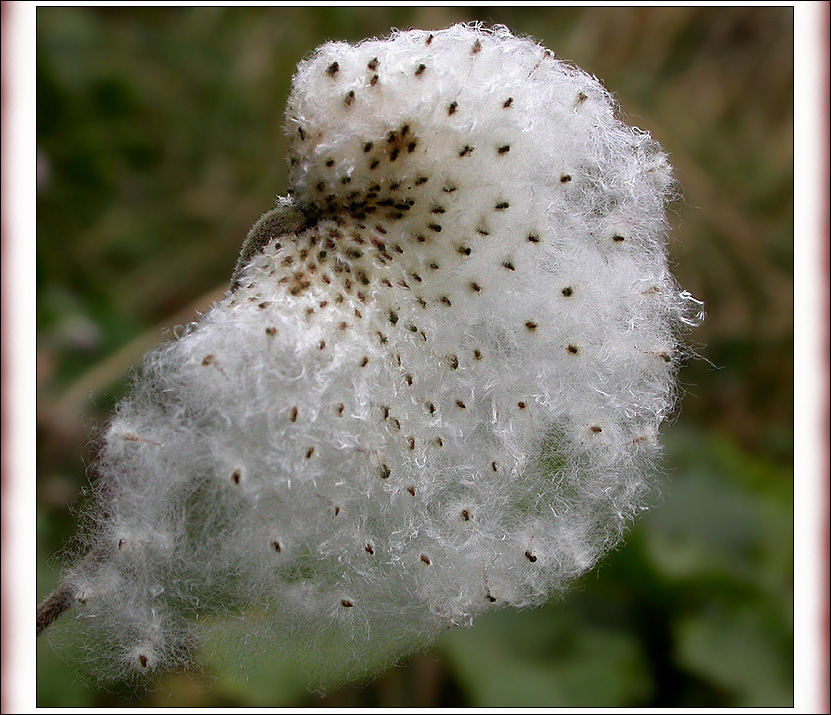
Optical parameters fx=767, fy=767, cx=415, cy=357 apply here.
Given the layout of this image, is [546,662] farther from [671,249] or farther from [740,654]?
[671,249]

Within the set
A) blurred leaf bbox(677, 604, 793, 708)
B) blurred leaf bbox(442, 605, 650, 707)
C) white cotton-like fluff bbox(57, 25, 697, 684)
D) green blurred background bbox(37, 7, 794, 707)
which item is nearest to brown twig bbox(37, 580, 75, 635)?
white cotton-like fluff bbox(57, 25, 697, 684)

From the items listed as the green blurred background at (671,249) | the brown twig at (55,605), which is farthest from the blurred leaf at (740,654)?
the brown twig at (55,605)

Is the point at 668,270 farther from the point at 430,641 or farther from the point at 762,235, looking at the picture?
the point at 762,235

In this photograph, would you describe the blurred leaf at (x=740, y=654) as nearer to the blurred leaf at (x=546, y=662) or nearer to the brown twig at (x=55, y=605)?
the blurred leaf at (x=546, y=662)

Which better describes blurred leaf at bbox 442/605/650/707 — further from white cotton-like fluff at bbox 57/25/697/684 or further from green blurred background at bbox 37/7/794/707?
white cotton-like fluff at bbox 57/25/697/684

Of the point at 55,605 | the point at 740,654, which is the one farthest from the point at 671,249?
the point at 55,605
